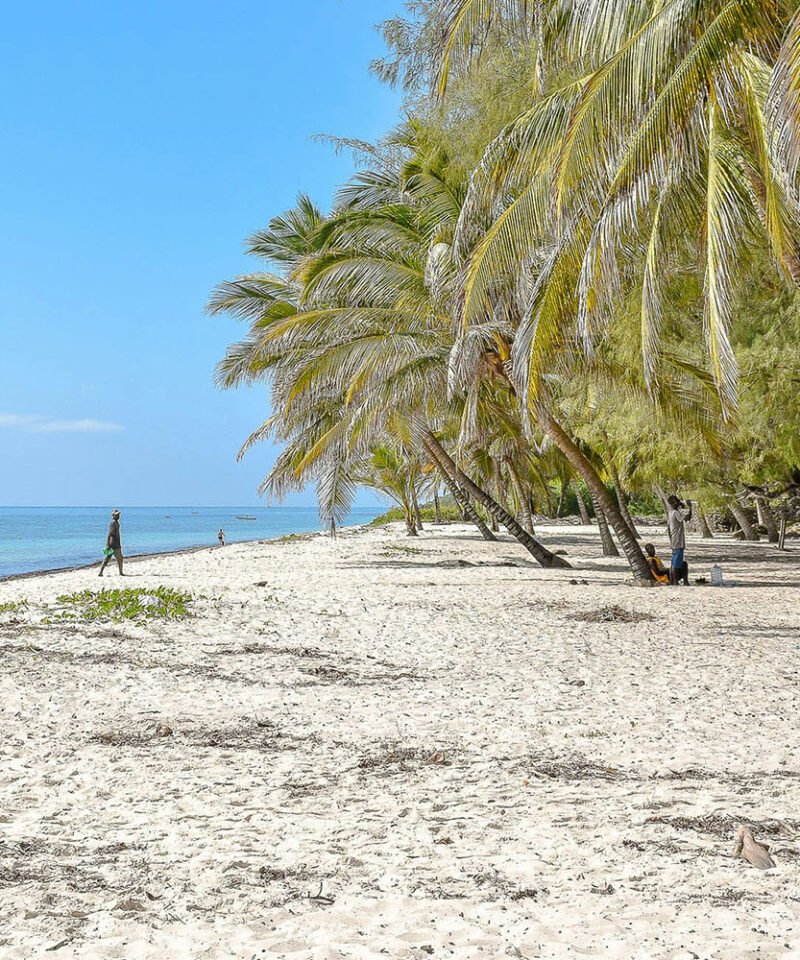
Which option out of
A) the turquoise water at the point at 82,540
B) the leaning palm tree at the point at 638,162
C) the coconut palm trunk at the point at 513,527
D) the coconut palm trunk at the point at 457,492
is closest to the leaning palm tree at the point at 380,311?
the coconut palm trunk at the point at 513,527

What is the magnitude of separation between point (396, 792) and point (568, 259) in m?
5.40

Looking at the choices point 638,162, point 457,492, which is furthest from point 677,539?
point 457,492

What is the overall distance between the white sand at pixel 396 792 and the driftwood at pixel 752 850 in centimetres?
5

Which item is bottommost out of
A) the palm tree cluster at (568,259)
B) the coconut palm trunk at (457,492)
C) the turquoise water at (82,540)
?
the turquoise water at (82,540)

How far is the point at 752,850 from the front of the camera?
11.1 feet

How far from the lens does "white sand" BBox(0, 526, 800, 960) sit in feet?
9.66

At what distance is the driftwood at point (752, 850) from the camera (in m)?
3.31

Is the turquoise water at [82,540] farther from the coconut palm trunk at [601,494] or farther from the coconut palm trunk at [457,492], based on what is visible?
the coconut palm trunk at [601,494]

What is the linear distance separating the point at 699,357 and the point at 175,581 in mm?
9617

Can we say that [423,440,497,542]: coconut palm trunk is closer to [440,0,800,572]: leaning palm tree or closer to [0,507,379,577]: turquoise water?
[440,0,800,572]: leaning palm tree

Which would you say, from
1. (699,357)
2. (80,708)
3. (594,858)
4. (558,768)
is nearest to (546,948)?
Answer: (594,858)

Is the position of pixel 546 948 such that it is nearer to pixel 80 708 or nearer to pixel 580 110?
pixel 80 708

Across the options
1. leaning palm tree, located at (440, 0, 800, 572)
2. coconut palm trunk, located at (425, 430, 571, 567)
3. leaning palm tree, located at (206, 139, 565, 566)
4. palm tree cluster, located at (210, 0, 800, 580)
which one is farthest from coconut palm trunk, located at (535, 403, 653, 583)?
leaning palm tree, located at (440, 0, 800, 572)

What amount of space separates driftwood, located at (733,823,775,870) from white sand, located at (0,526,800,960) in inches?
2.0
